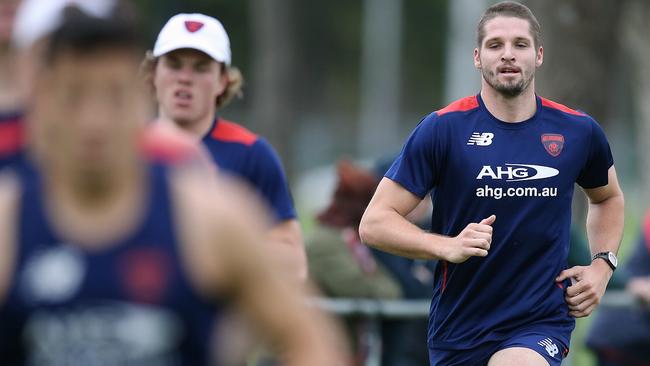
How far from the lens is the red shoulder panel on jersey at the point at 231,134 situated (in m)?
6.94

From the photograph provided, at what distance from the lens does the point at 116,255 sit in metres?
3.28

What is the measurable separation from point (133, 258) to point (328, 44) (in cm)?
6524

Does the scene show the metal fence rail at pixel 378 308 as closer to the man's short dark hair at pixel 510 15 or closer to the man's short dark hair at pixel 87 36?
the man's short dark hair at pixel 510 15

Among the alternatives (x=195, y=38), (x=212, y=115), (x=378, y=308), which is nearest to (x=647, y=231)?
(x=378, y=308)

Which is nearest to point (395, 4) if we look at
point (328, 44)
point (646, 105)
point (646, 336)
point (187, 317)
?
point (328, 44)

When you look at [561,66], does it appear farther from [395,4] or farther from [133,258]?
[395,4]

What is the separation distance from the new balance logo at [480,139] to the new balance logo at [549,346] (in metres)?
0.95

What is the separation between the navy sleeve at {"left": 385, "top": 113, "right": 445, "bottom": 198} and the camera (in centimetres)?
685

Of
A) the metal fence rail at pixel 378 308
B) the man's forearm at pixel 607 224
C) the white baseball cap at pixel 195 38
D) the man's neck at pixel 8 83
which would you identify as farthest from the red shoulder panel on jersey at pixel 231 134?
the metal fence rail at pixel 378 308

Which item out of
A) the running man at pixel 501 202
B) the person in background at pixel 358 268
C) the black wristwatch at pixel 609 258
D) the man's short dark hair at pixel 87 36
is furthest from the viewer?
the person in background at pixel 358 268

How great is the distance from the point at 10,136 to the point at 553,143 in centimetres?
318

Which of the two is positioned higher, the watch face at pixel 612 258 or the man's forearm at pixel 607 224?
the man's forearm at pixel 607 224

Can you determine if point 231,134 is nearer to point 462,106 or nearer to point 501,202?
point 462,106

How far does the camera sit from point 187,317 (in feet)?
11.0
